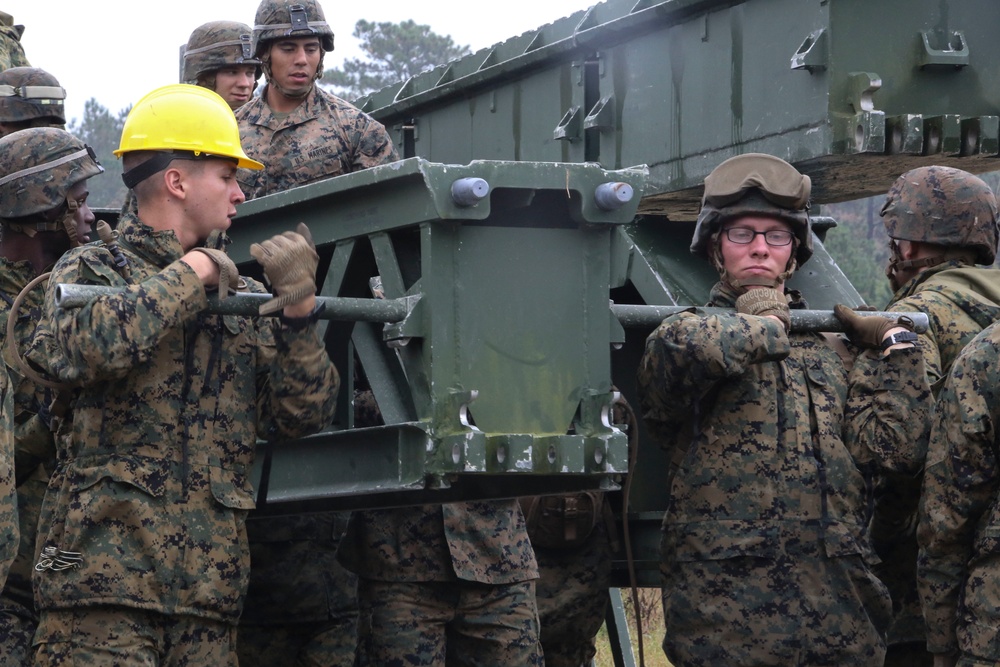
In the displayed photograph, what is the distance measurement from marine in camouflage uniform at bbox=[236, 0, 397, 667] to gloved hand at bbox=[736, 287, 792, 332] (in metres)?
1.67

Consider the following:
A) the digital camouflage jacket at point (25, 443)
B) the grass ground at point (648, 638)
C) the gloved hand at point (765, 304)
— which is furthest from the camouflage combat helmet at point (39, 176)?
the grass ground at point (648, 638)

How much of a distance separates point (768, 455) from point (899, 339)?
23.3 inches

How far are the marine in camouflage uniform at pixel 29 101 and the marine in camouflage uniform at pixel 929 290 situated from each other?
364 centimetres

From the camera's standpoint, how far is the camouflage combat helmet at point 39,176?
543 cm

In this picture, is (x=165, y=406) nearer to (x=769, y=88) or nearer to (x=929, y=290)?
(x=929, y=290)

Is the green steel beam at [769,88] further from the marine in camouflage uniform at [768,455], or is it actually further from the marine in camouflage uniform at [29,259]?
the marine in camouflage uniform at [29,259]

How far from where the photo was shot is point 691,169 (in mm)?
7070

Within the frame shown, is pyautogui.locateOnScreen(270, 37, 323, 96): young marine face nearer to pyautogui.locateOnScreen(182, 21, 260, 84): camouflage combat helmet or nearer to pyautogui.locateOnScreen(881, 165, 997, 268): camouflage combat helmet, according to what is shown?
pyautogui.locateOnScreen(182, 21, 260, 84): camouflage combat helmet

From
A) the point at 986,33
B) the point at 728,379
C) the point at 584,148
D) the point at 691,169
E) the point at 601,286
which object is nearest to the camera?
the point at 601,286

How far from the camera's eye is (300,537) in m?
6.18

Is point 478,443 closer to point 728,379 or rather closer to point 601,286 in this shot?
point 601,286

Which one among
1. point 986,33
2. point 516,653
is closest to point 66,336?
point 516,653

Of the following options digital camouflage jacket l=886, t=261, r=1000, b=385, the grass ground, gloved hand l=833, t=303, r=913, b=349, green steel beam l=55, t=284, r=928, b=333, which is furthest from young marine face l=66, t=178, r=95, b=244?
the grass ground

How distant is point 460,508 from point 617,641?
264 centimetres
